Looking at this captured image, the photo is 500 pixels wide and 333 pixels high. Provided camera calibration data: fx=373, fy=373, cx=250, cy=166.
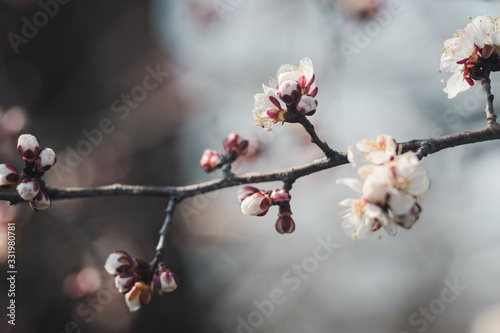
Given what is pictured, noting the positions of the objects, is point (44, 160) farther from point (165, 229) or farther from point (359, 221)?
point (359, 221)

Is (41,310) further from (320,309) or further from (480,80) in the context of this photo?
(480,80)

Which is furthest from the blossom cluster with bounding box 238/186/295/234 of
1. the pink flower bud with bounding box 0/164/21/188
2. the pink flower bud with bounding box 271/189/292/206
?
the pink flower bud with bounding box 0/164/21/188

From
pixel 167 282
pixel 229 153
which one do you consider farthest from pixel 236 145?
pixel 167 282

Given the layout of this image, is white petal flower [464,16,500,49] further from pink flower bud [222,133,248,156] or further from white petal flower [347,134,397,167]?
pink flower bud [222,133,248,156]

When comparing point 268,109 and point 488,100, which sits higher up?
point 268,109

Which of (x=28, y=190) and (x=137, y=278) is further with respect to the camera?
(x=137, y=278)

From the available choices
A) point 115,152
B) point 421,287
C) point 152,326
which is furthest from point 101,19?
point 421,287
